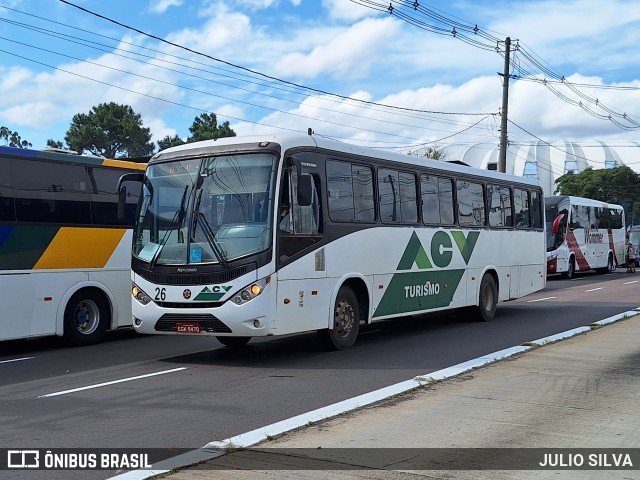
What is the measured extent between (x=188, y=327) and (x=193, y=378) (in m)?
0.88

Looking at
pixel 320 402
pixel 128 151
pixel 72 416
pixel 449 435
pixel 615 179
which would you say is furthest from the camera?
pixel 615 179

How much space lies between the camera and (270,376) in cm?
1031

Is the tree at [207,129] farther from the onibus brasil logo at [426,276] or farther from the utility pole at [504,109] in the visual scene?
the onibus brasil logo at [426,276]

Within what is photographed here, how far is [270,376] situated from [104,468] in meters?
4.26

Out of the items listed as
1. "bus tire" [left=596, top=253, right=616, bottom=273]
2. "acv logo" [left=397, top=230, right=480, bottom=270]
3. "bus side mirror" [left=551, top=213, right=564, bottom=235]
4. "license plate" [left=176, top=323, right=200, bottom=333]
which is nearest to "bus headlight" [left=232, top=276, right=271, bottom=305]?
"license plate" [left=176, top=323, right=200, bottom=333]

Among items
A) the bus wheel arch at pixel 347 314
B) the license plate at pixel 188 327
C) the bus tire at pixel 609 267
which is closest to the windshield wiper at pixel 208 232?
the license plate at pixel 188 327

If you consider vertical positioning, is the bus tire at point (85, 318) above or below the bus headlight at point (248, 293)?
below

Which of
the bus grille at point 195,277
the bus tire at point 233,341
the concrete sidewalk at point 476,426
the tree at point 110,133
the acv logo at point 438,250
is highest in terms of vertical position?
the tree at point 110,133

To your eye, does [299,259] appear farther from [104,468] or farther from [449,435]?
[104,468]

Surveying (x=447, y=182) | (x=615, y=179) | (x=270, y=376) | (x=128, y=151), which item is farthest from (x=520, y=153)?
(x=270, y=376)

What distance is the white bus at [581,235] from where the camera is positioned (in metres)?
35.9

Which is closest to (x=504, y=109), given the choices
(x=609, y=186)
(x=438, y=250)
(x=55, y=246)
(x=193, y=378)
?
(x=438, y=250)

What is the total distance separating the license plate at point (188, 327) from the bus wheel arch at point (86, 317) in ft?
11.4

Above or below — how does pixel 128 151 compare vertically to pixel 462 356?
above
